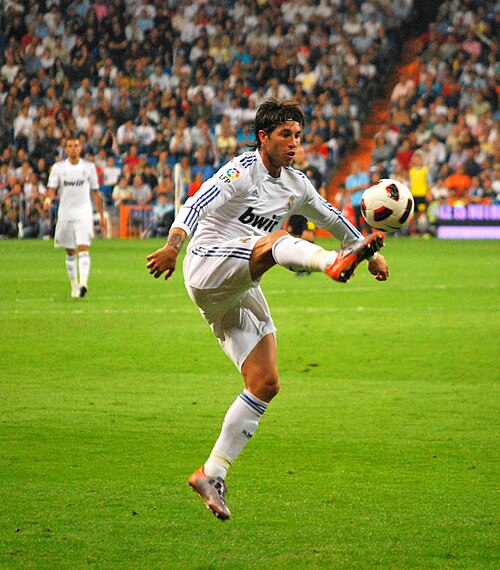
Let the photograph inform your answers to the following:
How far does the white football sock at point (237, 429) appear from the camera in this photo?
5945 mm

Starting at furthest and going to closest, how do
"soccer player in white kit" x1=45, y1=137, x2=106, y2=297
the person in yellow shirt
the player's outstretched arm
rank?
the person in yellow shirt
"soccer player in white kit" x1=45, y1=137, x2=106, y2=297
the player's outstretched arm

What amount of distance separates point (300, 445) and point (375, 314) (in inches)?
284

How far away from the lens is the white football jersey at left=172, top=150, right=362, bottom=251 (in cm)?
603


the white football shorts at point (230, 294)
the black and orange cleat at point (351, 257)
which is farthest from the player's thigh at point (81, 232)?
the black and orange cleat at point (351, 257)

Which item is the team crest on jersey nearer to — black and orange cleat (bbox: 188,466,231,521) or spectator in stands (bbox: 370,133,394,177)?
black and orange cleat (bbox: 188,466,231,521)

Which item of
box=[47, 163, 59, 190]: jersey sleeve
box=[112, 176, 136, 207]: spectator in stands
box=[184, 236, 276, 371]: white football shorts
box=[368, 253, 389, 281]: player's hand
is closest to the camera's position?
box=[184, 236, 276, 371]: white football shorts

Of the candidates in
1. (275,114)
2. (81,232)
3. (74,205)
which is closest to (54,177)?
(74,205)

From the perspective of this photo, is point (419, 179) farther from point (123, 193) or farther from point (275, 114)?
point (275, 114)

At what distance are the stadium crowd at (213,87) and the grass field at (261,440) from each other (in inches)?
613

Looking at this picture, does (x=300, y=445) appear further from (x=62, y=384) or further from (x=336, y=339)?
(x=336, y=339)

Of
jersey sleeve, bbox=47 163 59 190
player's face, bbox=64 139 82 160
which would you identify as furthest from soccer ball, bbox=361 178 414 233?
jersey sleeve, bbox=47 163 59 190

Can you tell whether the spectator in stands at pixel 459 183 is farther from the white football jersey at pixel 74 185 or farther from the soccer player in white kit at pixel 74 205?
the white football jersey at pixel 74 185

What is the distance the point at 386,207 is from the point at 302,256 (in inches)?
35.6

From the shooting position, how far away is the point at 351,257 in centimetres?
528
